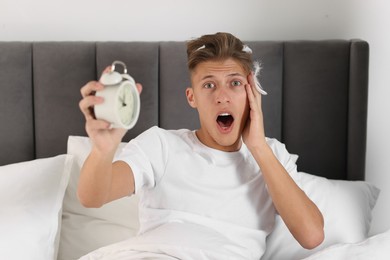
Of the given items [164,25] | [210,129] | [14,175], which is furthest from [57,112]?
[210,129]

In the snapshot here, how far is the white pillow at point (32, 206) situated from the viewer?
1.93 m

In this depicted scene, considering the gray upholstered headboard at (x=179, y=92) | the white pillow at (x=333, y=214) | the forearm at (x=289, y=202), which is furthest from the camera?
the gray upholstered headboard at (x=179, y=92)

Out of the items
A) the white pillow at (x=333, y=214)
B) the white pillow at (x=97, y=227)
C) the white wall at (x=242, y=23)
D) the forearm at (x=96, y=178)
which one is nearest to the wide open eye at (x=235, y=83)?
the white pillow at (x=333, y=214)

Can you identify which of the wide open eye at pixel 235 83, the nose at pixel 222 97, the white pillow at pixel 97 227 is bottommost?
the white pillow at pixel 97 227

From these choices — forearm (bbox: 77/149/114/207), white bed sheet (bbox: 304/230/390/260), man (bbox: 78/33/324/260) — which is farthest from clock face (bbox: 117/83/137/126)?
white bed sheet (bbox: 304/230/390/260)

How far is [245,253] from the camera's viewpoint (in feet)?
5.61

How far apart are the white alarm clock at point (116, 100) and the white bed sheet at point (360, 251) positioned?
2.08 feet

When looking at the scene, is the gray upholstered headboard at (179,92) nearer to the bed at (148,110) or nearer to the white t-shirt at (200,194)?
the bed at (148,110)

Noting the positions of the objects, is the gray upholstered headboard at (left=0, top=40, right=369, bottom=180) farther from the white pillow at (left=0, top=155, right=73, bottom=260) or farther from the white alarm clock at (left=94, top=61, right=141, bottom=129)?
the white alarm clock at (left=94, top=61, right=141, bottom=129)

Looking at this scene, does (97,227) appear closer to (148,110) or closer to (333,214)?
(148,110)

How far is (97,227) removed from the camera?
82.7 inches

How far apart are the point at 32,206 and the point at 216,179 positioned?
0.61 meters

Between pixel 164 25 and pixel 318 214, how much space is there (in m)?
1.00

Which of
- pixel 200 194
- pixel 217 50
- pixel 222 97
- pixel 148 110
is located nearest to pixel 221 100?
pixel 222 97
